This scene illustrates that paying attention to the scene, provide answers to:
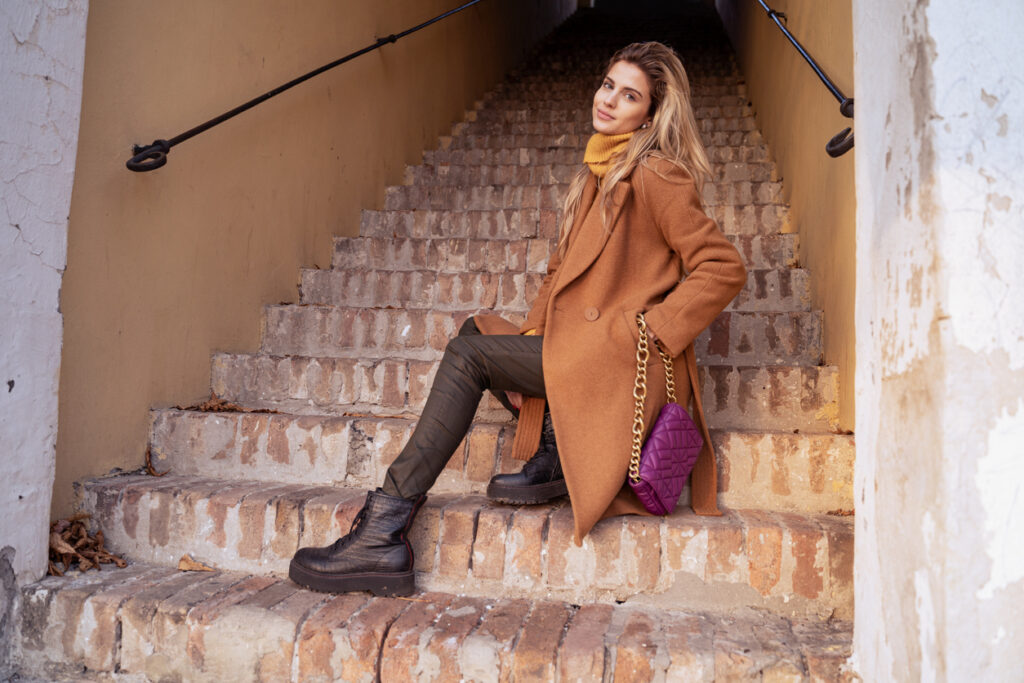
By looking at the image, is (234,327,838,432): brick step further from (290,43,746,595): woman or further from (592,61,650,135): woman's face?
(592,61,650,135): woman's face

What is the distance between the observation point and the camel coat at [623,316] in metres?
1.78

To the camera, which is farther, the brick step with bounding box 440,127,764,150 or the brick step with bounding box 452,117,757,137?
the brick step with bounding box 452,117,757,137

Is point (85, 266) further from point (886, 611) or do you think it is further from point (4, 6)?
point (886, 611)

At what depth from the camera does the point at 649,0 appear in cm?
1553

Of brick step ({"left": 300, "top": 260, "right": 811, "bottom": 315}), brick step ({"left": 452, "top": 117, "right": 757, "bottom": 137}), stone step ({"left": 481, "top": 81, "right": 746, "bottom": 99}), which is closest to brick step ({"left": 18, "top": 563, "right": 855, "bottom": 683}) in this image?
brick step ({"left": 300, "top": 260, "right": 811, "bottom": 315})

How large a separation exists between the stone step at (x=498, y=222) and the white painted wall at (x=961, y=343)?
7.70 ft

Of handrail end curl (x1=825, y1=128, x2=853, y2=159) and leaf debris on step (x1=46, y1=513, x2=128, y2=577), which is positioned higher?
handrail end curl (x1=825, y1=128, x2=853, y2=159)

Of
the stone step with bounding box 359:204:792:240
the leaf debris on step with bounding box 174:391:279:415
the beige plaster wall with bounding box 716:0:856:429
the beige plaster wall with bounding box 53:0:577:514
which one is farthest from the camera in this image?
the stone step with bounding box 359:204:792:240

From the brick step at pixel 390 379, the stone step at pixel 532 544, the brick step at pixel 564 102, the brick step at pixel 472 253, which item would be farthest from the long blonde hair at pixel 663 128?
the brick step at pixel 564 102

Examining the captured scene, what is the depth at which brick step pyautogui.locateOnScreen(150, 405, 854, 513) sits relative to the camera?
2004 millimetres

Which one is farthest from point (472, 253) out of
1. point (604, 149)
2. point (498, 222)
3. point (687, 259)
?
point (687, 259)

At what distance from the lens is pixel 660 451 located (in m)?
1.77

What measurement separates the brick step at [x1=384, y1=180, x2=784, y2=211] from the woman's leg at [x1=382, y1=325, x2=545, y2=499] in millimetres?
1885


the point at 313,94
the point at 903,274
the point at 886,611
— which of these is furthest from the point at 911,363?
the point at 313,94
